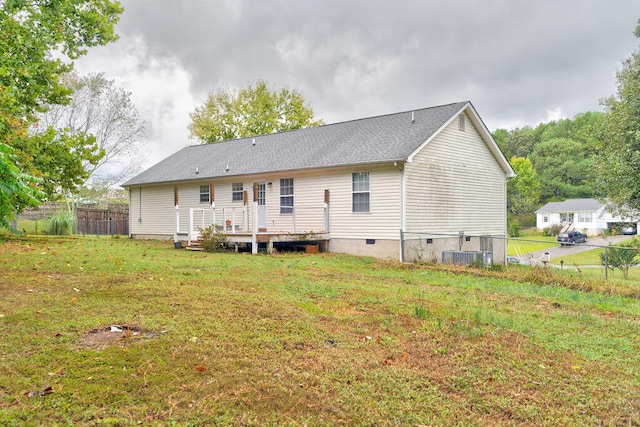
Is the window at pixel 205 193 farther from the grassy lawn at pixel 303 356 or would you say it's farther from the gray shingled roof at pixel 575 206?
the gray shingled roof at pixel 575 206

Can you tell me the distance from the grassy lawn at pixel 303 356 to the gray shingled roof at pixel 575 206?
49.6 m

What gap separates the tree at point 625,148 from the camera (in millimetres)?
17938

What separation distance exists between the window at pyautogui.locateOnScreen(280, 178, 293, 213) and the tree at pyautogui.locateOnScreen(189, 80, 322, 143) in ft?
75.5

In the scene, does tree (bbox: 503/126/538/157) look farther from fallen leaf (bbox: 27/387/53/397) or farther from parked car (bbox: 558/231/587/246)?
fallen leaf (bbox: 27/387/53/397)

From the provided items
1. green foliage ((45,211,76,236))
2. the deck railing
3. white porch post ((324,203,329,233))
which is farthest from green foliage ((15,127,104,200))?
green foliage ((45,211,76,236))

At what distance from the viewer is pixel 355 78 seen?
24938 mm

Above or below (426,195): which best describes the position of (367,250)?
below

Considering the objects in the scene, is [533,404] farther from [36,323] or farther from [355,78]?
[355,78]

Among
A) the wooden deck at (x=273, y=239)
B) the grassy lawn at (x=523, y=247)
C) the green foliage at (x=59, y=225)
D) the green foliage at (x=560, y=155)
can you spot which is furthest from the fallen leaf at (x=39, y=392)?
the green foliage at (x=560, y=155)

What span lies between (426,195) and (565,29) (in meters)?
14.2

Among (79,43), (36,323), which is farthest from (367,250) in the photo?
(79,43)

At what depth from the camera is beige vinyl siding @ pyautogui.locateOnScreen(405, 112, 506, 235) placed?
13.8 meters

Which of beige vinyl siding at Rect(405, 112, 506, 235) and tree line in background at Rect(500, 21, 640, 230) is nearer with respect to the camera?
beige vinyl siding at Rect(405, 112, 506, 235)

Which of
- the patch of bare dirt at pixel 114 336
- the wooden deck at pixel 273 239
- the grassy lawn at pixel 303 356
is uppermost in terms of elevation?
the wooden deck at pixel 273 239
